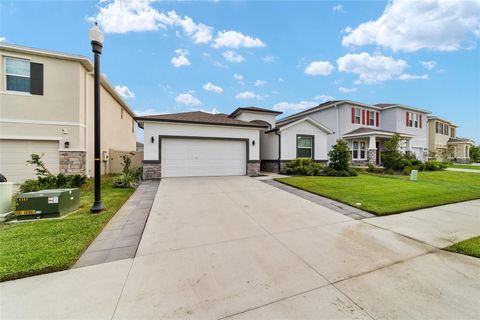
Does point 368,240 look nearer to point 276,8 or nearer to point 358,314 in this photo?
point 358,314

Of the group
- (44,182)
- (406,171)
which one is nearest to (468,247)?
(44,182)

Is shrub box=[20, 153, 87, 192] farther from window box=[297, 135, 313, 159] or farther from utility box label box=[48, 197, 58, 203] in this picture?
window box=[297, 135, 313, 159]

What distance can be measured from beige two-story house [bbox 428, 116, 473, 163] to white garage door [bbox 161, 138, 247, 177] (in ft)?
82.5

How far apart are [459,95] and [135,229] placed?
85.8ft

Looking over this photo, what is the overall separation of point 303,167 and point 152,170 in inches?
353

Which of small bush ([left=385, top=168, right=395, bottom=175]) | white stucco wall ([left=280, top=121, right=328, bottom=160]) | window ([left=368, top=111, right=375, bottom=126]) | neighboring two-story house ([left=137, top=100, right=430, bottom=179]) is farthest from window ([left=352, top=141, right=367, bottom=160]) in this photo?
white stucco wall ([left=280, top=121, right=328, bottom=160])

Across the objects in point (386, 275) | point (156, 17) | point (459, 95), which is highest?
point (156, 17)

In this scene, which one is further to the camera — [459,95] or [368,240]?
[459,95]

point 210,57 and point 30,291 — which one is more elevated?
point 210,57

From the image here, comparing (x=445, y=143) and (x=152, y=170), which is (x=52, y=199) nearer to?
(x=152, y=170)

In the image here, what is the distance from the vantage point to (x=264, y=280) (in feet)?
7.98

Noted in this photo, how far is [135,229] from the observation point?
4059mm

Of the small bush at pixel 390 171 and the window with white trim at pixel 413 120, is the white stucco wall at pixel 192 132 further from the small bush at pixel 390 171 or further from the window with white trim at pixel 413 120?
the window with white trim at pixel 413 120

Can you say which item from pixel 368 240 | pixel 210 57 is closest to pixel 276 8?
pixel 210 57
